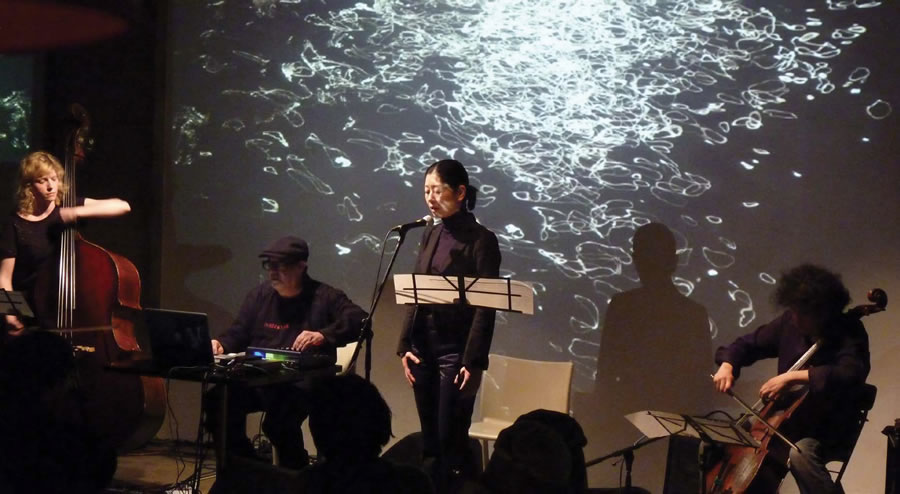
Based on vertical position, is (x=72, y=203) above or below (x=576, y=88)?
below

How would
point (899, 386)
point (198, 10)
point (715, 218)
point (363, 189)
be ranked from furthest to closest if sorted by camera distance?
point (198, 10)
point (363, 189)
point (715, 218)
point (899, 386)

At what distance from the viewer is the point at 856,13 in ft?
14.2

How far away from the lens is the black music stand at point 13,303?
13.0ft

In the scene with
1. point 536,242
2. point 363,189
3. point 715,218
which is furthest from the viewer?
point 363,189

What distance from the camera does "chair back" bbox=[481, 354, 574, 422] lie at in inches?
175

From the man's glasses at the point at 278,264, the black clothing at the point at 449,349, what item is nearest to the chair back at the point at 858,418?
the black clothing at the point at 449,349

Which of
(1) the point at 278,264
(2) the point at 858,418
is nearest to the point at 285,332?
(1) the point at 278,264

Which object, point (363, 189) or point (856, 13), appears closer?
point (856, 13)

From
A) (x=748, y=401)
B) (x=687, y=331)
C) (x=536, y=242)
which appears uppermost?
(x=536, y=242)

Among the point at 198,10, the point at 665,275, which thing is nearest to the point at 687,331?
the point at 665,275

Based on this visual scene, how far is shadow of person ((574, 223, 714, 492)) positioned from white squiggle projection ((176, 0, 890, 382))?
0.30 feet

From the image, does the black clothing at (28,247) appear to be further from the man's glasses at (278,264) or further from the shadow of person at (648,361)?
the shadow of person at (648,361)

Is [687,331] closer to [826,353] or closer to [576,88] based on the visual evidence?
[826,353]

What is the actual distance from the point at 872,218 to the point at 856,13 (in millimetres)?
973
